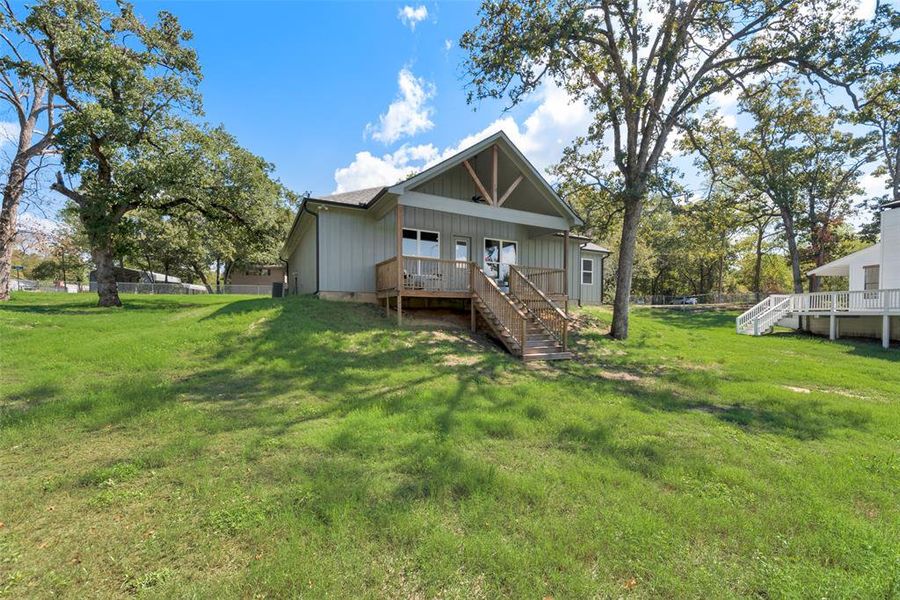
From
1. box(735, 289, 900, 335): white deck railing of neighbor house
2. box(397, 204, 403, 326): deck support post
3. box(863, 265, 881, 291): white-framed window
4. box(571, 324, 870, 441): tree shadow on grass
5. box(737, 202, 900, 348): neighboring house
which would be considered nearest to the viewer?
box(571, 324, 870, 441): tree shadow on grass

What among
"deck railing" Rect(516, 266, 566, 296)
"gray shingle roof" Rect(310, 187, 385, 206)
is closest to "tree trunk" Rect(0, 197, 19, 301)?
"gray shingle roof" Rect(310, 187, 385, 206)

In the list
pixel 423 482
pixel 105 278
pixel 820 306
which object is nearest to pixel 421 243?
pixel 423 482

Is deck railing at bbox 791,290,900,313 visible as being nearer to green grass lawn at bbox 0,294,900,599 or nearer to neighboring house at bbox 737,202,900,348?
neighboring house at bbox 737,202,900,348

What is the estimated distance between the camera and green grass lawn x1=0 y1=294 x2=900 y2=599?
2510 millimetres

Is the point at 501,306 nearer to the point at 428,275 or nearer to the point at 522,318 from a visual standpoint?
the point at 522,318

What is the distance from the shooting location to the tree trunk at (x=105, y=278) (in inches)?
596

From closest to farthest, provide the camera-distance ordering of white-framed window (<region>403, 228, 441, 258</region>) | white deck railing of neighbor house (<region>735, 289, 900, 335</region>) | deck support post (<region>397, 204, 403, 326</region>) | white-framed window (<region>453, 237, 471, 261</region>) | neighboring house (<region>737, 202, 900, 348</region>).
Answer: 1. deck support post (<region>397, 204, 403, 326</region>)
2. white deck railing of neighbor house (<region>735, 289, 900, 335</region>)
3. white-framed window (<region>403, 228, 441, 258</region>)
4. neighboring house (<region>737, 202, 900, 348</region>)
5. white-framed window (<region>453, 237, 471, 261</region>)

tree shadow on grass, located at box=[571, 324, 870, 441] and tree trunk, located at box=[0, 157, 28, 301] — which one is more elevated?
tree trunk, located at box=[0, 157, 28, 301]

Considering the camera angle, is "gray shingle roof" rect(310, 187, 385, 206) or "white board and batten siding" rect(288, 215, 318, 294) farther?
"white board and batten siding" rect(288, 215, 318, 294)

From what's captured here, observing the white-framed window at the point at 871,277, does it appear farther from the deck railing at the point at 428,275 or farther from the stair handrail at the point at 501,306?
the deck railing at the point at 428,275

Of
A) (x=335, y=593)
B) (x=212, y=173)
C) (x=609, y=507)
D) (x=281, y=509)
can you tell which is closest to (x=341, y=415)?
(x=281, y=509)

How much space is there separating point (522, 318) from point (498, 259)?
20.5 feet

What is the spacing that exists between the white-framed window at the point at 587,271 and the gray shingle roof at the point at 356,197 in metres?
11.2

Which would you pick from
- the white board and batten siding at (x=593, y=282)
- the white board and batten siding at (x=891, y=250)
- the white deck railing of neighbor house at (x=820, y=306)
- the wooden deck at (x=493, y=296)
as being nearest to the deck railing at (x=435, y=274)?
the wooden deck at (x=493, y=296)
